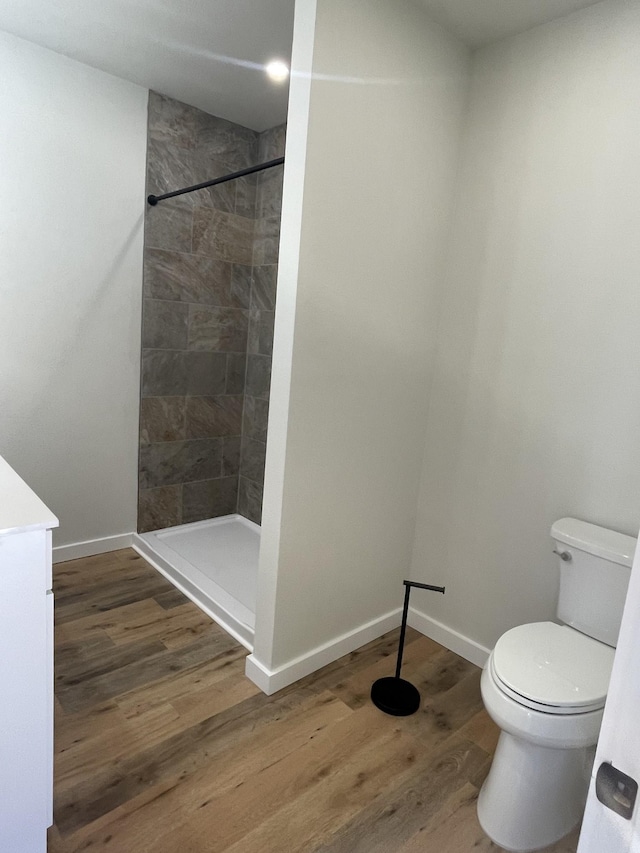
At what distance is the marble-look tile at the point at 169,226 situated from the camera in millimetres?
2891

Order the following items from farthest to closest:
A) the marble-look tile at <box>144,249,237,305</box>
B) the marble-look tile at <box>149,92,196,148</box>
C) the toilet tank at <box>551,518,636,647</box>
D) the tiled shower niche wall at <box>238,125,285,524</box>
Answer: the tiled shower niche wall at <box>238,125,285,524</box>
the marble-look tile at <box>144,249,237,305</box>
the marble-look tile at <box>149,92,196,148</box>
the toilet tank at <box>551,518,636,647</box>

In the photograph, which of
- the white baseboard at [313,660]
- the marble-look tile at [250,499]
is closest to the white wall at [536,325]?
the white baseboard at [313,660]

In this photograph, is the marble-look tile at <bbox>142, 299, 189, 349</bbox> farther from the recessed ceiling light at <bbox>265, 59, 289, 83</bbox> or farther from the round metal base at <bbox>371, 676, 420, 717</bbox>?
the round metal base at <bbox>371, 676, 420, 717</bbox>

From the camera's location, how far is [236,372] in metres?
3.45

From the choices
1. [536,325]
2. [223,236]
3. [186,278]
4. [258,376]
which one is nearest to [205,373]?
[258,376]

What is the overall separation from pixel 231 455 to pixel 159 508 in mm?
582

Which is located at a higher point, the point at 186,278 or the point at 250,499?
the point at 186,278

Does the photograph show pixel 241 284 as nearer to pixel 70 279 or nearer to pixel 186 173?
pixel 186 173

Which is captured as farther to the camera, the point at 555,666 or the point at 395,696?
the point at 395,696

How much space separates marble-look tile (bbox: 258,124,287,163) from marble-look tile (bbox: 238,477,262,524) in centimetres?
203

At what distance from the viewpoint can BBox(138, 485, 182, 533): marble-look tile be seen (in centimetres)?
316

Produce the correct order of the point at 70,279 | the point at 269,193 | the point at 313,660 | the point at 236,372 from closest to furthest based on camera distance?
the point at 313,660 < the point at 70,279 < the point at 269,193 < the point at 236,372

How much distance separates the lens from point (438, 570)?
2443 millimetres

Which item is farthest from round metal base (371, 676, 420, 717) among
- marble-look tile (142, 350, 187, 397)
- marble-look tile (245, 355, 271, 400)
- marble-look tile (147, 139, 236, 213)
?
marble-look tile (147, 139, 236, 213)
